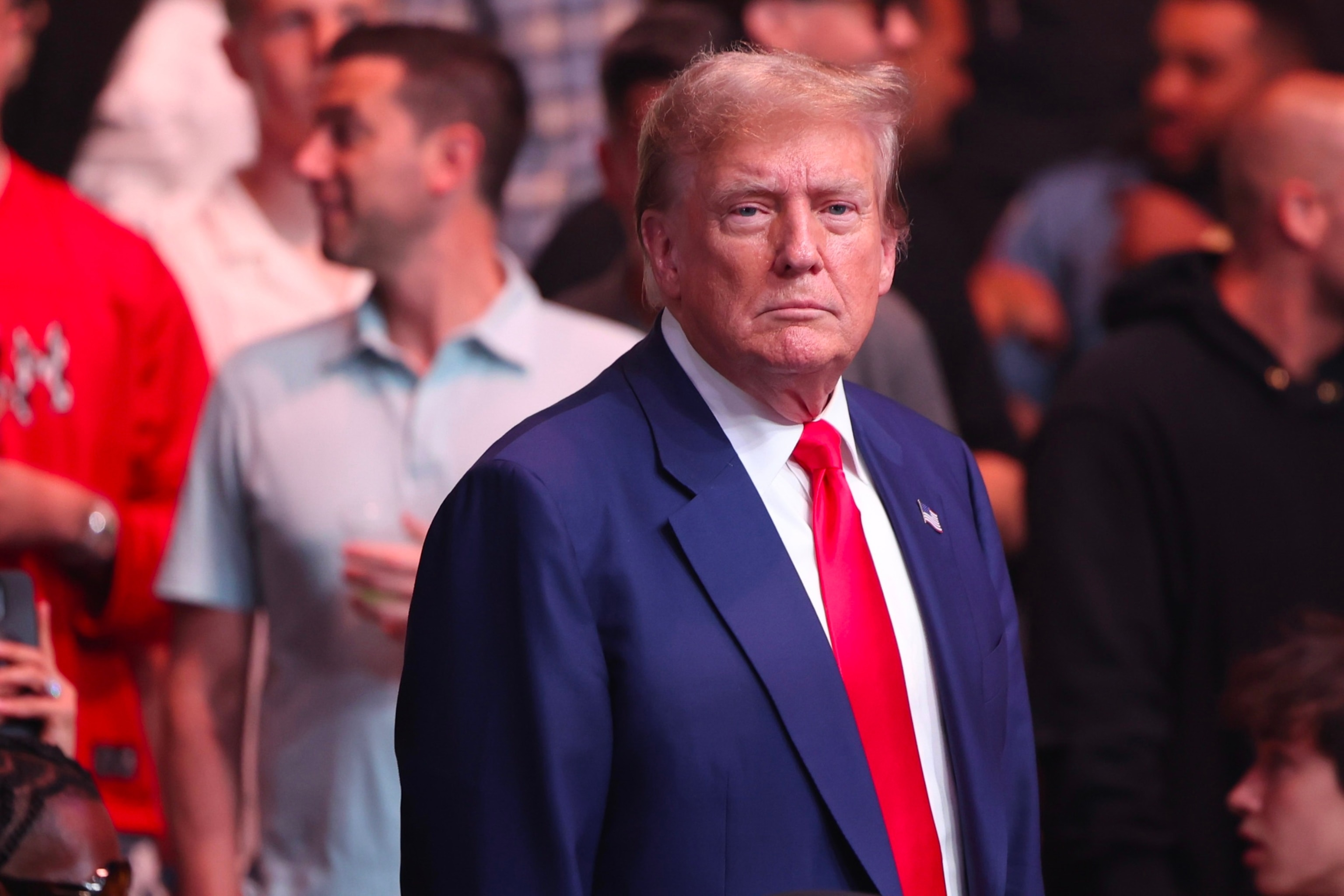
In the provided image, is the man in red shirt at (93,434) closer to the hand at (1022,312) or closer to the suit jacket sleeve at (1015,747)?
the suit jacket sleeve at (1015,747)

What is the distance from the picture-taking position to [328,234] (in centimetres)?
276

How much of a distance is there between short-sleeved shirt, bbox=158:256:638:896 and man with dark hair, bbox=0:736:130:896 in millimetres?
527

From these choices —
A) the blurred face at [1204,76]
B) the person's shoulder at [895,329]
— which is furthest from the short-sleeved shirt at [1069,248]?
the person's shoulder at [895,329]

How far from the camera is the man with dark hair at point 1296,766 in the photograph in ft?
9.00

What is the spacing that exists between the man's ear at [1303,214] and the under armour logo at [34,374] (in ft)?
6.95

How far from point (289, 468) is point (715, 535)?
1054mm

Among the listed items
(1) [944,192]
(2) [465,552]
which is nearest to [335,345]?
(2) [465,552]

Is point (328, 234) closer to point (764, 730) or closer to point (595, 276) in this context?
point (595, 276)

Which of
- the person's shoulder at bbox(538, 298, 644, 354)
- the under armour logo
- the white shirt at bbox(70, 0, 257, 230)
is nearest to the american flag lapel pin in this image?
the person's shoulder at bbox(538, 298, 644, 354)

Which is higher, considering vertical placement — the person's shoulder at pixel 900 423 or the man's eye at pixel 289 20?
the man's eye at pixel 289 20

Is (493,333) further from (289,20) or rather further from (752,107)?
(289,20)

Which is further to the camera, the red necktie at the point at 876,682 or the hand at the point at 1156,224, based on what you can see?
the hand at the point at 1156,224

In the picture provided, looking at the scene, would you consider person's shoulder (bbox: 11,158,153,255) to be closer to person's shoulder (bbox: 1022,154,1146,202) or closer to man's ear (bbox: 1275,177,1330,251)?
man's ear (bbox: 1275,177,1330,251)

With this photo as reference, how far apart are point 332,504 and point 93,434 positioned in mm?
524
